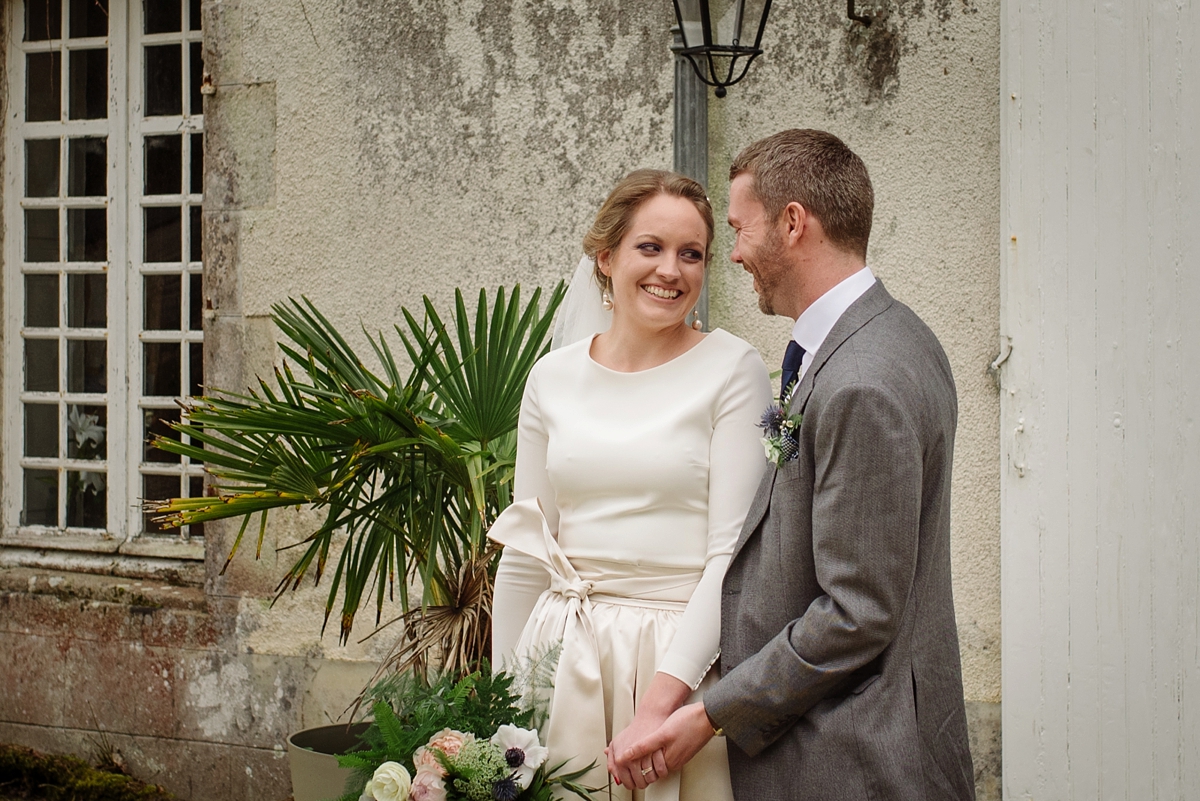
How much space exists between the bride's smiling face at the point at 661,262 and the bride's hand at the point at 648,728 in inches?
30.4

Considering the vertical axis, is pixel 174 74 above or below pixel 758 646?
above

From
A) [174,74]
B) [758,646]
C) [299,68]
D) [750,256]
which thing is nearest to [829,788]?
[758,646]

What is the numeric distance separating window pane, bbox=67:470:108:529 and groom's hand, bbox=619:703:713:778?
398cm

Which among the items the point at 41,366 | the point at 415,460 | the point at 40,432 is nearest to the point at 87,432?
the point at 40,432

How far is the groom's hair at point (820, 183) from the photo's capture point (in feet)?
7.00

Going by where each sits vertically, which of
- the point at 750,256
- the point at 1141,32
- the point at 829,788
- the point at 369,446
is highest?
the point at 1141,32

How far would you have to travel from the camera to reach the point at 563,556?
8.29ft

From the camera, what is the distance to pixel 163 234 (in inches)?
207

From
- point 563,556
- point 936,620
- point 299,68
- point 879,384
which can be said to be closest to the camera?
point 879,384

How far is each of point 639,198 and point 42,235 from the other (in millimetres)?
3993

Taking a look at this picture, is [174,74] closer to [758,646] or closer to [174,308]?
[174,308]

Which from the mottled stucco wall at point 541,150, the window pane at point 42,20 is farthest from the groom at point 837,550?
A: the window pane at point 42,20

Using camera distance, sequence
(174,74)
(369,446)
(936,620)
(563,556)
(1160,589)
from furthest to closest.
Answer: (174,74) → (1160,589) → (369,446) → (563,556) → (936,620)

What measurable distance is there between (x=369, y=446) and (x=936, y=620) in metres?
1.71
